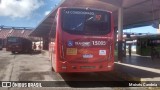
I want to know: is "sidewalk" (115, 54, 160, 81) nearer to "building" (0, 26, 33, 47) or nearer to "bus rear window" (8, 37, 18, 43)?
"bus rear window" (8, 37, 18, 43)

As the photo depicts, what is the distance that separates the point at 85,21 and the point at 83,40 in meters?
0.82

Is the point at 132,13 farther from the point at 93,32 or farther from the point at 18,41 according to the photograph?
the point at 18,41

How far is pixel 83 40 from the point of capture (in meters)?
10.7

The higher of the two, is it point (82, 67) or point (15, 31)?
point (15, 31)

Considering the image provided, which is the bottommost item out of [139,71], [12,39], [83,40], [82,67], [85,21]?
[139,71]

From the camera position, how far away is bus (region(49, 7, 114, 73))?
1050 centimetres

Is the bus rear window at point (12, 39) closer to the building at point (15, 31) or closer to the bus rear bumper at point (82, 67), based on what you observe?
the bus rear bumper at point (82, 67)

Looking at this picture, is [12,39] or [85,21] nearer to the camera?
[85,21]

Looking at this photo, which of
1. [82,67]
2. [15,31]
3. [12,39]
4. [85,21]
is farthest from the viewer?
[15,31]

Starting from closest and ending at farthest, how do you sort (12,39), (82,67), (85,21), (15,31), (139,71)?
(82,67) → (85,21) → (139,71) → (12,39) → (15,31)

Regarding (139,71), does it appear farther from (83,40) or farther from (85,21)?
(85,21)

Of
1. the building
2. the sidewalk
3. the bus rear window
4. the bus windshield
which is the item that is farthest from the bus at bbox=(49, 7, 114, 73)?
the building

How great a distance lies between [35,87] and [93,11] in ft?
13.1

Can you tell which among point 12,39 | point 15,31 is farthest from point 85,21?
point 15,31
